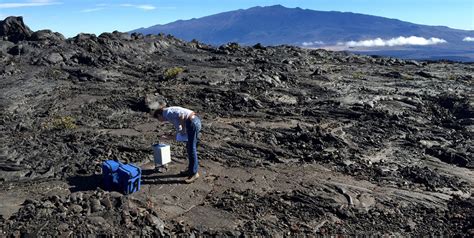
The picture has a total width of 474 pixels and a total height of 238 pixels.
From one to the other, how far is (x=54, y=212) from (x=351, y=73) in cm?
2039

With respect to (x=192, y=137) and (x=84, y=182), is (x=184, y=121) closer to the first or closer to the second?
(x=192, y=137)

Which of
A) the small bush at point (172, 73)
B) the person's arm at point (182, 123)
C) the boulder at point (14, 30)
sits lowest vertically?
the small bush at point (172, 73)

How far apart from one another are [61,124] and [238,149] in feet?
16.8

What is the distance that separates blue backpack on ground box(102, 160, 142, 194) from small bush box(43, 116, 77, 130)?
5182 millimetres

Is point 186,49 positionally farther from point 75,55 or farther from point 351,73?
point 351,73

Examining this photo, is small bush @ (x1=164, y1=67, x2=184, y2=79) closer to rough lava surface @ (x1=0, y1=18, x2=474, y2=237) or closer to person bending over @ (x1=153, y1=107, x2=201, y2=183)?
rough lava surface @ (x1=0, y1=18, x2=474, y2=237)

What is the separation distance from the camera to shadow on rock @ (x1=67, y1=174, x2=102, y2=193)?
936cm

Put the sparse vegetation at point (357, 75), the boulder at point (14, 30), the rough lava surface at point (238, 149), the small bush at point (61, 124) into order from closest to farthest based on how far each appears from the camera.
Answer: the rough lava surface at point (238, 149) → the small bush at point (61, 124) → the sparse vegetation at point (357, 75) → the boulder at point (14, 30)

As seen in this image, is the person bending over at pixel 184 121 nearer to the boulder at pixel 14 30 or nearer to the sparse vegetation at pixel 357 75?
the sparse vegetation at pixel 357 75

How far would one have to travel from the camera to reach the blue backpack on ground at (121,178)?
8.91m

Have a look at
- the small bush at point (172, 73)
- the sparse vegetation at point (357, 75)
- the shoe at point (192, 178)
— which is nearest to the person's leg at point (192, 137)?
the shoe at point (192, 178)

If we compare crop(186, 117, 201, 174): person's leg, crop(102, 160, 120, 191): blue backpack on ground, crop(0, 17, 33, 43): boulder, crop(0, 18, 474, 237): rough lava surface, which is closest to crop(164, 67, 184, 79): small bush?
crop(0, 18, 474, 237): rough lava surface

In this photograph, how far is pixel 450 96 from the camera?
19062 mm

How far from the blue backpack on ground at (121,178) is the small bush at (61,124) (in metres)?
5.18
